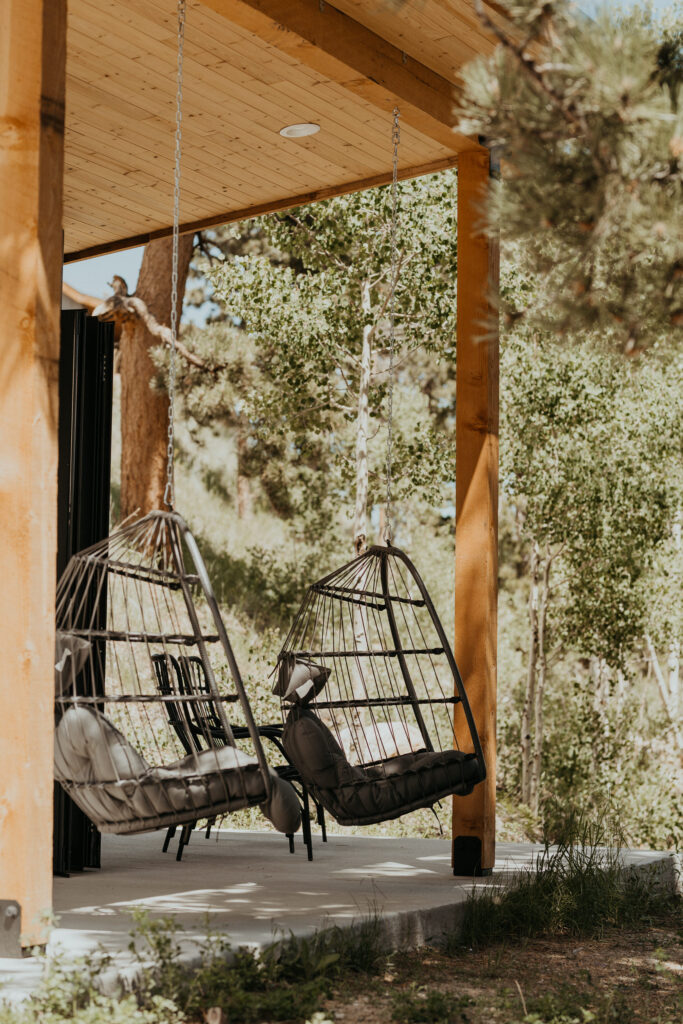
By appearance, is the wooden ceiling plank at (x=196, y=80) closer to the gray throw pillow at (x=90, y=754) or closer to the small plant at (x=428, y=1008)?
the gray throw pillow at (x=90, y=754)

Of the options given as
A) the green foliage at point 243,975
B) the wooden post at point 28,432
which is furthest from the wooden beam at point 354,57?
the green foliage at point 243,975

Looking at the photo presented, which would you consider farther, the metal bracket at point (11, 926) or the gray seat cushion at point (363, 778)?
the gray seat cushion at point (363, 778)

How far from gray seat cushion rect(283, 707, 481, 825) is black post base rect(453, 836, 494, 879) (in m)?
0.73

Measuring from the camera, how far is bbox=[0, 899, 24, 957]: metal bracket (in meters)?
2.93

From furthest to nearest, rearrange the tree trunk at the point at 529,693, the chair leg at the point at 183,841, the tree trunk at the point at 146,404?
the tree trunk at the point at 146,404 < the tree trunk at the point at 529,693 < the chair leg at the point at 183,841

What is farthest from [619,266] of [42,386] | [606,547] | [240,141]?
[606,547]

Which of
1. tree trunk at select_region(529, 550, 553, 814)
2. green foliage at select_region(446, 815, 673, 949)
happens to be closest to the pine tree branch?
green foliage at select_region(446, 815, 673, 949)

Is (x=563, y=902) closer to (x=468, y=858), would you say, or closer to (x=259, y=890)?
(x=468, y=858)

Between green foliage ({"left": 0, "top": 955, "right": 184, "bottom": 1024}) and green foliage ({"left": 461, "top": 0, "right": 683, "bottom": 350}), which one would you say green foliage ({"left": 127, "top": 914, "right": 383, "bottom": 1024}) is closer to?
green foliage ({"left": 0, "top": 955, "right": 184, "bottom": 1024})

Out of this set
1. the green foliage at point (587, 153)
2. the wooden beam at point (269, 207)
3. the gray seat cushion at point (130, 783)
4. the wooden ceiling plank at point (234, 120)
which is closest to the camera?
the green foliage at point (587, 153)

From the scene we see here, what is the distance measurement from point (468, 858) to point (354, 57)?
120 inches

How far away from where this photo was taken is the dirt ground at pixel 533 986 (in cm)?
298

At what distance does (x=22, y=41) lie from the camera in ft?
10.1

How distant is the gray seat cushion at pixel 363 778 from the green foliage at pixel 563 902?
470 mm
